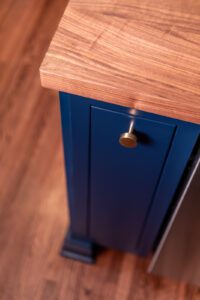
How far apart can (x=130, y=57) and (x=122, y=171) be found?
0.28 metres

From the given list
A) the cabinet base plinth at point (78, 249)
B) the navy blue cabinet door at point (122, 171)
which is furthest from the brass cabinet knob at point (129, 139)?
the cabinet base plinth at point (78, 249)

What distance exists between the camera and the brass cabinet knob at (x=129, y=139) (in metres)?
0.64

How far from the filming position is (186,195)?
2.39ft

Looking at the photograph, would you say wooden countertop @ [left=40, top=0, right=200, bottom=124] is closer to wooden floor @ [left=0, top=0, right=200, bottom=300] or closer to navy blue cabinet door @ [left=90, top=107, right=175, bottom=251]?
navy blue cabinet door @ [left=90, top=107, right=175, bottom=251]

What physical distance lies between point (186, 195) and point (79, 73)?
0.32 m

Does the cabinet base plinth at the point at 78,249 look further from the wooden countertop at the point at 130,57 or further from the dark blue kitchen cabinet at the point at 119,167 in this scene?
the wooden countertop at the point at 130,57

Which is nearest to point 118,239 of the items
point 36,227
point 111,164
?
A: point 36,227

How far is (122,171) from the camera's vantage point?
785 mm

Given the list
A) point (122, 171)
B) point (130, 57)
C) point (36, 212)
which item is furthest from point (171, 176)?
point (36, 212)

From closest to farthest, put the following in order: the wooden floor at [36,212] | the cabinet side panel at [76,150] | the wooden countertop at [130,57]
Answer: the wooden countertop at [130,57], the cabinet side panel at [76,150], the wooden floor at [36,212]

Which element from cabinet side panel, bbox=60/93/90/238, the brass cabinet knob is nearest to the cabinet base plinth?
cabinet side panel, bbox=60/93/90/238

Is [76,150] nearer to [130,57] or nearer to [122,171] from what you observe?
[122,171]

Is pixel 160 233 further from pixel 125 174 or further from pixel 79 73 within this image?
pixel 79 73

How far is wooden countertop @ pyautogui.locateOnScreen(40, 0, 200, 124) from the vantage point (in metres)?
0.55
